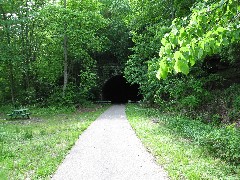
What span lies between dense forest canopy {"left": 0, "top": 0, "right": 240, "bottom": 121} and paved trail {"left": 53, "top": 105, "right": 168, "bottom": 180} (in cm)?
214

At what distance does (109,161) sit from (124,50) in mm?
23337

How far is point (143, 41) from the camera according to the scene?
1831cm

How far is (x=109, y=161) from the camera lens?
7012 mm

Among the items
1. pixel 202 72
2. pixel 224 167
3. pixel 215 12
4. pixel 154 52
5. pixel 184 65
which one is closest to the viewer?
pixel 184 65

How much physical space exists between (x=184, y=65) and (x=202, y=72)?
11774 millimetres

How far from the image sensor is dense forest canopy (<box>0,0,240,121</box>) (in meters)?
3.21

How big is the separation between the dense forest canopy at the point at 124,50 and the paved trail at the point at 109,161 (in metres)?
2.14

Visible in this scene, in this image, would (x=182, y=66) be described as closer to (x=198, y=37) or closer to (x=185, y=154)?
(x=198, y=37)

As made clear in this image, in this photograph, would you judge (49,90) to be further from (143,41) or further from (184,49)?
(184,49)

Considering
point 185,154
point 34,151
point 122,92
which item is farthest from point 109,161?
point 122,92

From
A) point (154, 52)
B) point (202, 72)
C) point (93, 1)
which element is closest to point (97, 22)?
point (93, 1)

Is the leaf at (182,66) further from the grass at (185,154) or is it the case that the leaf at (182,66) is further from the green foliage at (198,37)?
the grass at (185,154)

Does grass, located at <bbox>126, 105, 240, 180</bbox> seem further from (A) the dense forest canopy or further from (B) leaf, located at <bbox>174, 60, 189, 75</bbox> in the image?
(B) leaf, located at <bbox>174, 60, 189, 75</bbox>

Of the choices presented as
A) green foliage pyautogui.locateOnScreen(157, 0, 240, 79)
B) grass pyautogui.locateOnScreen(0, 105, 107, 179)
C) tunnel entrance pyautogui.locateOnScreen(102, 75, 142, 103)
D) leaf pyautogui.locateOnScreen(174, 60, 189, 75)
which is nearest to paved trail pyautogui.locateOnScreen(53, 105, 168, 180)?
grass pyautogui.locateOnScreen(0, 105, 107, 179)
